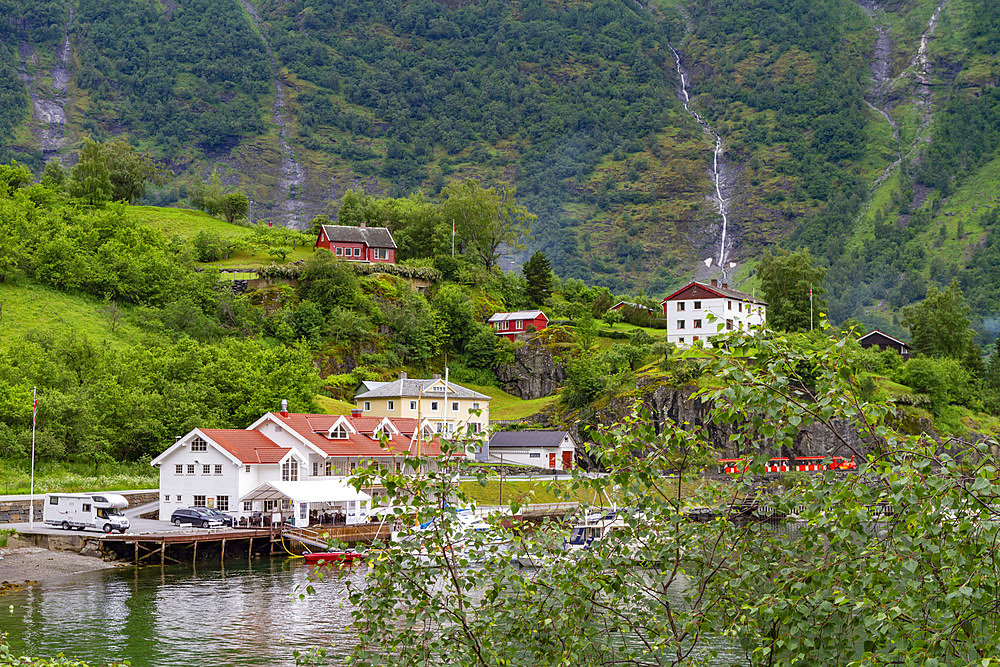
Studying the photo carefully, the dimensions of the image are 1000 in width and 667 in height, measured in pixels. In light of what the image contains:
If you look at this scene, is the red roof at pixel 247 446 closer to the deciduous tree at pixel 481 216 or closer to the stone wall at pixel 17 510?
the stone wall at pixel 17 510

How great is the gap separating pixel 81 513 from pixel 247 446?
12.1 meters

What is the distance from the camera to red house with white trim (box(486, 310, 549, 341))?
117500mm

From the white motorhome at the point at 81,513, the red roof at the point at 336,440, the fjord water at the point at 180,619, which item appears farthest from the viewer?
the red roof at the point at 336,440

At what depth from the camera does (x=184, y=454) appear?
216ft

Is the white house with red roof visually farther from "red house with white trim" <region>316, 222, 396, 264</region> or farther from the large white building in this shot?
"red house with white trim" <region>316, 222, 396, 264</region>

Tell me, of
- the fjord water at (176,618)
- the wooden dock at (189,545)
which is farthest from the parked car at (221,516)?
the fjord water at (176,618)

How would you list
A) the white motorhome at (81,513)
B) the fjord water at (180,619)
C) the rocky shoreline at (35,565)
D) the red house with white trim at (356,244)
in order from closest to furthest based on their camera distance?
the fjord water at (180,619) < the rocky shoreline at (35,565) < the white motorhome at (81,513) < the red house with white trim at (356,244)

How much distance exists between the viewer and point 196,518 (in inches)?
2475

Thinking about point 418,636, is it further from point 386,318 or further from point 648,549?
point 386,318

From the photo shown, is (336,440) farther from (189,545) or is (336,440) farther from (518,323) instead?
(518,323)

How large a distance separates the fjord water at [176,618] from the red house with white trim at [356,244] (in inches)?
2865

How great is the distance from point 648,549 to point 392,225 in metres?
128

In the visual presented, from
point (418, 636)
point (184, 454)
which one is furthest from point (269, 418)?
point (418, 636)

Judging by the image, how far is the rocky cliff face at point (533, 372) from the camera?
110938 millimetres
